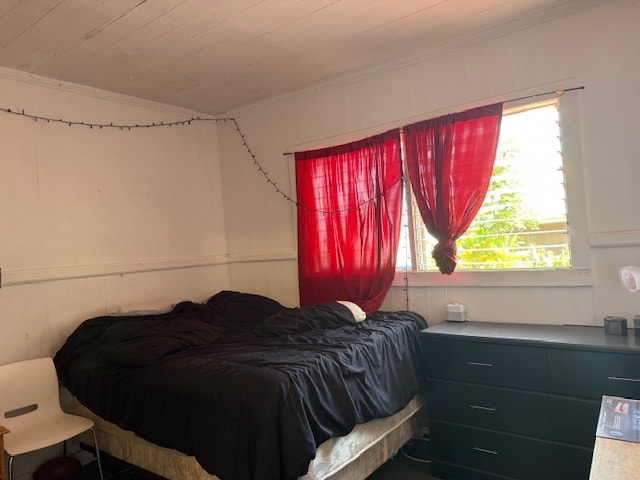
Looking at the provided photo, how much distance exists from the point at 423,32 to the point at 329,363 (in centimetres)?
204

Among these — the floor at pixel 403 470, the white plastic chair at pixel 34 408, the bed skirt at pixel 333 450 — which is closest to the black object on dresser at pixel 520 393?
the floor at pixel 403 470

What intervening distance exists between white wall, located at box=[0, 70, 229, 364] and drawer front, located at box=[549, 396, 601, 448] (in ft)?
8.95

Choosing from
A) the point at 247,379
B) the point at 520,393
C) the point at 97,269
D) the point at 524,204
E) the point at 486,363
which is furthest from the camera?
the point at 97,269

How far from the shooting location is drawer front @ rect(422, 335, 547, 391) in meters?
2.36

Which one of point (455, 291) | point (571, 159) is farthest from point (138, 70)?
point (571, 159)

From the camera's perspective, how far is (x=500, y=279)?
114 inches

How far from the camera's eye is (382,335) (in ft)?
8.82

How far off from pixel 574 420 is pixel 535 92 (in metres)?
1.80

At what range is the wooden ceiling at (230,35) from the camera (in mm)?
2402

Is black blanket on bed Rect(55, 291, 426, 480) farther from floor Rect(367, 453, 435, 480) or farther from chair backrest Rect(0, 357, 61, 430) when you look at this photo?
floor Rect(367, 453, 435, 480)

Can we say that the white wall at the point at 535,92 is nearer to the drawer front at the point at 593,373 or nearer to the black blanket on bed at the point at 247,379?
the drawer front at the point at 593,373

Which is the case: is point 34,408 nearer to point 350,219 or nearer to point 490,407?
point 350,219

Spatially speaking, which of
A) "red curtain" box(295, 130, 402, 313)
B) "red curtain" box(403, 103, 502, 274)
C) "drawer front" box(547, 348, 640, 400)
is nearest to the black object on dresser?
"drawer front" box(547, 348, 640, 400)

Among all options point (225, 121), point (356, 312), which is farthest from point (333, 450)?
point (225, 121)
